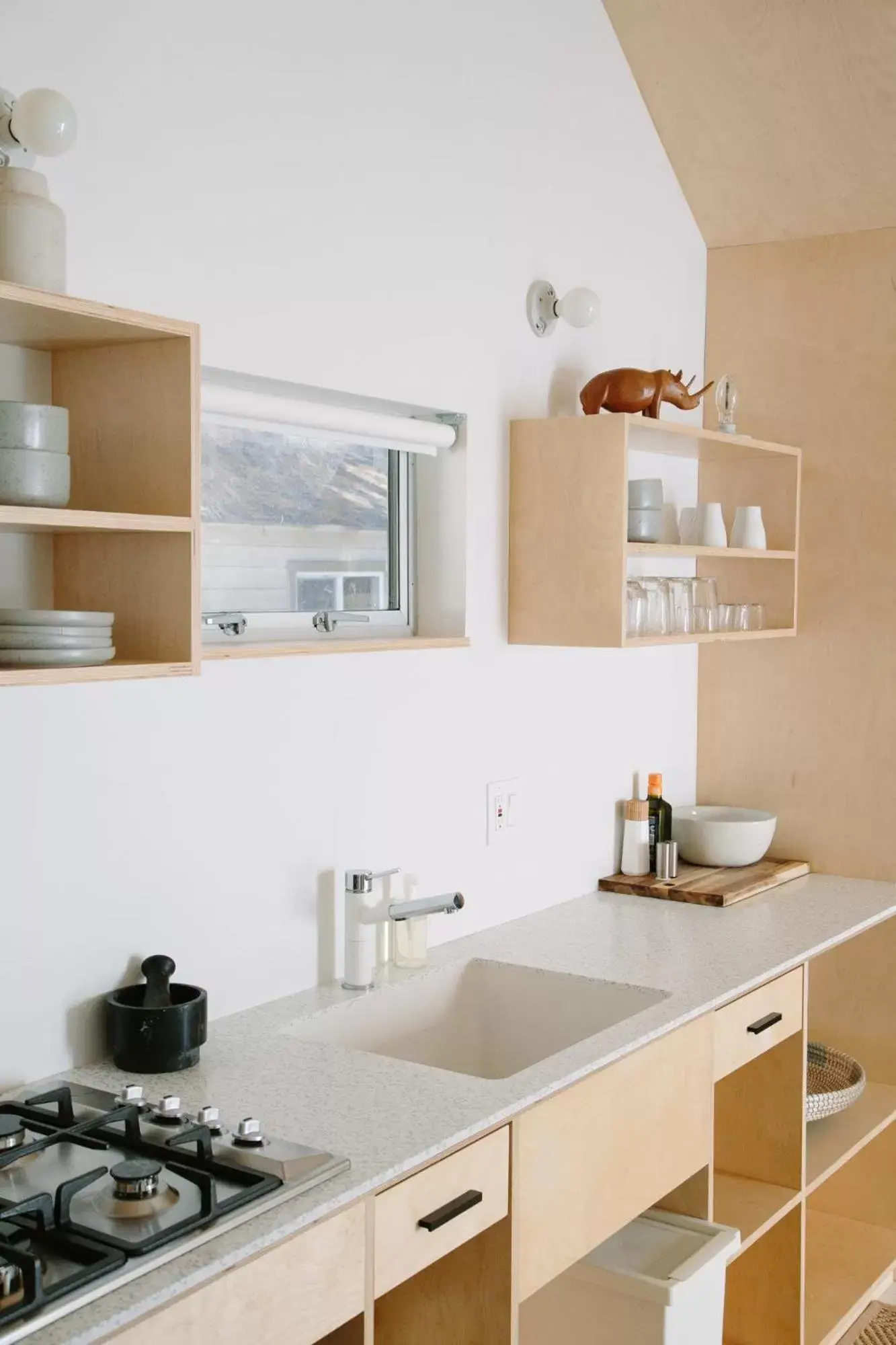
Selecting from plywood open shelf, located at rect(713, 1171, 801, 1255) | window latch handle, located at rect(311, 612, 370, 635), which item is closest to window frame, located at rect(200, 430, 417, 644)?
window latch handle, located at rect(311, 612, 370, 635)

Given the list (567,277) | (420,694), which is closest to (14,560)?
(420,694)

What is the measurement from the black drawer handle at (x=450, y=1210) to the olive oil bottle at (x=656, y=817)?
1588 millimetres

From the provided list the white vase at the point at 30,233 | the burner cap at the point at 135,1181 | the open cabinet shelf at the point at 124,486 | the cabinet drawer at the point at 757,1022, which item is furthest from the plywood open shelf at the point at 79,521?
the cabinet drawer at the point at 757,1022

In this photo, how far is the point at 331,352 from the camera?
A: 7.90ft

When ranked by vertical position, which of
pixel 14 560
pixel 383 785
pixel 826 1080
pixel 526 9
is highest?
pixel 526 9

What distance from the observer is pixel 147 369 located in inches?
72.5

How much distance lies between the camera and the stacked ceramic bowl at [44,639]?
1.67 metres

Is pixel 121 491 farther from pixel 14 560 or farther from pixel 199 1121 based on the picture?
pixel 199 1121

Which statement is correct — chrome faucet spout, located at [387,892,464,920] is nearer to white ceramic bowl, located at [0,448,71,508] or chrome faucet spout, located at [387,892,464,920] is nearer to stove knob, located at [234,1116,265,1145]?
stove knob, located at [234,1116,265,1145]

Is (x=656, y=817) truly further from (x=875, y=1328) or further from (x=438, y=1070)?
(x=438, y=1070)

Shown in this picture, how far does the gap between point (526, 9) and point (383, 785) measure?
1.60m

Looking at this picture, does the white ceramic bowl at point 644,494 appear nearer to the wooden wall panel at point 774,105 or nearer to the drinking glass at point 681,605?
the drinking glass at point 681,605

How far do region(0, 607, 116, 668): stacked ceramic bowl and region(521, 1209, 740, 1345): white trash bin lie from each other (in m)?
1.34

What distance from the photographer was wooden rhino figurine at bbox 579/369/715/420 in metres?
2.92
